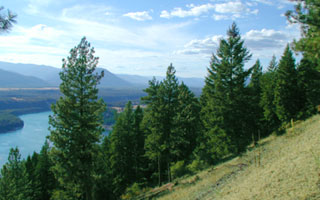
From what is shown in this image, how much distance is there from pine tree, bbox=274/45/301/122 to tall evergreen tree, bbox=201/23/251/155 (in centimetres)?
1084

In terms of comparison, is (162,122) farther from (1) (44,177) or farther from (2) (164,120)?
(1) (44,177)

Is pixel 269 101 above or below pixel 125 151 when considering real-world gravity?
above

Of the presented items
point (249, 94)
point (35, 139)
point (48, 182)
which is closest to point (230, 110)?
point (249, 94)

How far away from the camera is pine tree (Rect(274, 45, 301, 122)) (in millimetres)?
31297

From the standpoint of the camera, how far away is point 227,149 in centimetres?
2331

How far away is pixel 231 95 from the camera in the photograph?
2355 centimetres

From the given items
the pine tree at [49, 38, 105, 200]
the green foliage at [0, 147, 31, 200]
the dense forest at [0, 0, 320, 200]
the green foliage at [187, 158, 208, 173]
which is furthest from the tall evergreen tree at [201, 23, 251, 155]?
the green foliage at [0, 147, 31, 200]

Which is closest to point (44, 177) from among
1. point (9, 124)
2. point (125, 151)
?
point (125, 151)

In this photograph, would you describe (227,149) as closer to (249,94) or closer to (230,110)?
(230,110)

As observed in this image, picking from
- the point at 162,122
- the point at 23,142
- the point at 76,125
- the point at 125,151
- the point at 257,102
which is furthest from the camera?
the point at 23,142

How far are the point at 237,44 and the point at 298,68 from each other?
1457cm

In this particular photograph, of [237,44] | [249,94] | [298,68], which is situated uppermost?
[237,44]

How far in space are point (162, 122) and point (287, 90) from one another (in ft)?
62.4

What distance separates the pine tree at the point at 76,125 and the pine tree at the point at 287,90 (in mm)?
25044
